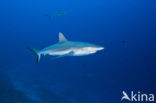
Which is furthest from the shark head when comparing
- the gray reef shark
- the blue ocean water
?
the blue ocean water

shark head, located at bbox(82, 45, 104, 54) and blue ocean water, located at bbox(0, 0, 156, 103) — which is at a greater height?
blue ocean water, located at bbox(0, 0, 156, 103)

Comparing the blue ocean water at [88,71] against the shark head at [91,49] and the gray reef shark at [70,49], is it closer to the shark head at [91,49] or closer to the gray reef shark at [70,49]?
the gray reef shark at [70,49]

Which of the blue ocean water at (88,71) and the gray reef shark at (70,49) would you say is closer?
the gray reef shark at (70,49)

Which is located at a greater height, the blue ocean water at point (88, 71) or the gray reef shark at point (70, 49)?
the blue ocean water at point (88, 71)

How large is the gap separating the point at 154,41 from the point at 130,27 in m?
34.1

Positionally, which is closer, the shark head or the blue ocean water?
the shark head

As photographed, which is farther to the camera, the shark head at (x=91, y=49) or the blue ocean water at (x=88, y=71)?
the blue ocean water at (x=88, y=71)

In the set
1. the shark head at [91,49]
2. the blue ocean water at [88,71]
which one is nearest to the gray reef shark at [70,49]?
the shark head at [91,49]

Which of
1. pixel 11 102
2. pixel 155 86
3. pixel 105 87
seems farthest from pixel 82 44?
pixel 155 86

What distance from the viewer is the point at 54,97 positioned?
1353 centimetres

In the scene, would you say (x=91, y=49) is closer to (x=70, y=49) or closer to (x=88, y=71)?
(x=70, y=49)

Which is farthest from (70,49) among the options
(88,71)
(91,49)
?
(88,71)

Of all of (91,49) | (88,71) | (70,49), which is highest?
(88,71)

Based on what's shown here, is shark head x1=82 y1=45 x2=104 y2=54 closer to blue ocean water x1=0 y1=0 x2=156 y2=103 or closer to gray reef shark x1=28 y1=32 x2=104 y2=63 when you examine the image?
gray reef shark x1=28 y1=32 x2=104 y2=63
